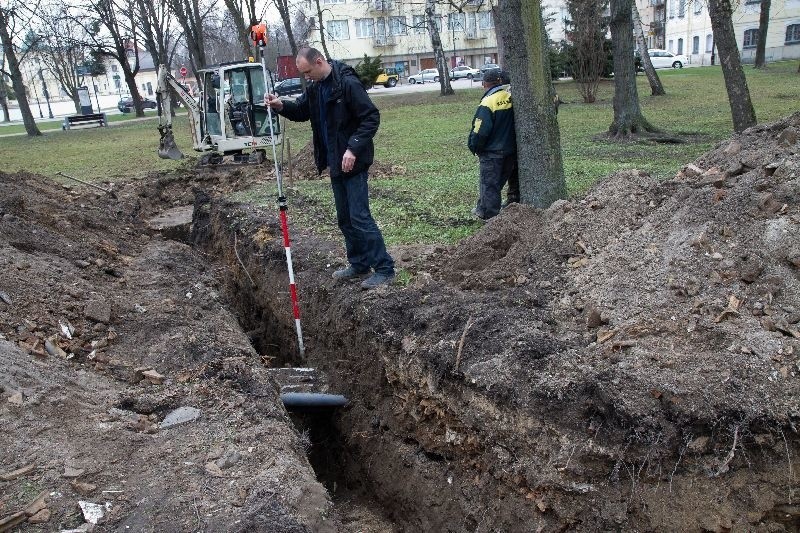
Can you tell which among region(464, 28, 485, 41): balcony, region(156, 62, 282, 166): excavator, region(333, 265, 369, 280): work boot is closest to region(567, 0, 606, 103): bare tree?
region(156, 62, 282, 166): excavator

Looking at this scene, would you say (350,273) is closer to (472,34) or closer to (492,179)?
(492,179)

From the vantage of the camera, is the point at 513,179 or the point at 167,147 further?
the point at 167,147

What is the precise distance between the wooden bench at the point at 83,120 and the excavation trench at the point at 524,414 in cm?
3047

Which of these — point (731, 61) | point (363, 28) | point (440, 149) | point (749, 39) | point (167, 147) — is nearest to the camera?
point (731, 61)

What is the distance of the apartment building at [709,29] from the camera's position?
1677 inches

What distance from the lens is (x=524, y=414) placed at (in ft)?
12.5

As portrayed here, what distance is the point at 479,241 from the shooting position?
595 centimetres

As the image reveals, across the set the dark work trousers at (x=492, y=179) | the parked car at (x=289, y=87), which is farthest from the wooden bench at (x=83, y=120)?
the dark work trousers at (x=492, y=179)

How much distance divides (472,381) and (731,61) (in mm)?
9651

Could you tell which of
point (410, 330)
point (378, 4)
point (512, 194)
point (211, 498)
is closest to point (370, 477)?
point (410, 330)

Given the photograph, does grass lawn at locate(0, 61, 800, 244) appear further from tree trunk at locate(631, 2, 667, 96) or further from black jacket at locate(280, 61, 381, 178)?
black jacket at locate(280, 61, 381, 178)

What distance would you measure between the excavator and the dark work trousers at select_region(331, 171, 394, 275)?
9.24 m

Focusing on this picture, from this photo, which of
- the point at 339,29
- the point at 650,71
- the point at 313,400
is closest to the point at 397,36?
the point at 339,29

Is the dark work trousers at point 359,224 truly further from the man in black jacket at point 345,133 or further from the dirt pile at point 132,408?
the dirt pile at point 132,408
